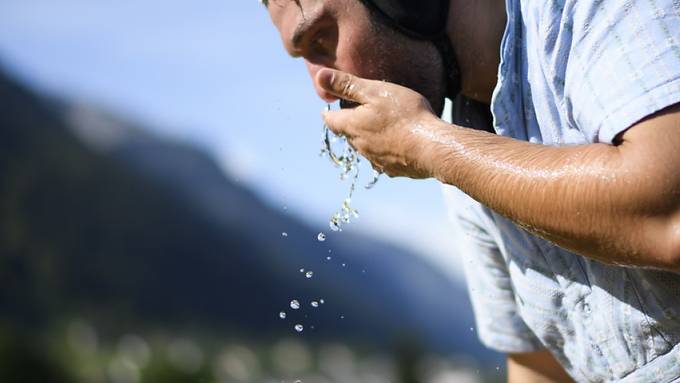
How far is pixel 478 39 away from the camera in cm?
417

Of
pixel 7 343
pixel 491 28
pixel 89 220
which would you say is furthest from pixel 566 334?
pixel 89 220

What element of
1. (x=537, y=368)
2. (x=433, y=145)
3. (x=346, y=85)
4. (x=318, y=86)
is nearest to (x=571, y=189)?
(x=433, y=145)

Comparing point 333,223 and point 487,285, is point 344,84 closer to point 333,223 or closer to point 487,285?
point 333,223

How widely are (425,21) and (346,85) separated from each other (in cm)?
51

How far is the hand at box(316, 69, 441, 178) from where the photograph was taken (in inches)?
147

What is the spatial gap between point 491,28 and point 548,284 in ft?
3.23

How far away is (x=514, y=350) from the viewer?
5.09 m

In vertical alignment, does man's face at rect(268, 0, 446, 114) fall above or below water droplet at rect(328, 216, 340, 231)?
above

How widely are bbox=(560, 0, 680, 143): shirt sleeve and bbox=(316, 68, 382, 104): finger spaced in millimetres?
806

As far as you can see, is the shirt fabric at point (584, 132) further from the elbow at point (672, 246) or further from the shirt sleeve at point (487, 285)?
the elbow at point (672, 246)

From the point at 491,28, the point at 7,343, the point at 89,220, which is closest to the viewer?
the point at 491,28

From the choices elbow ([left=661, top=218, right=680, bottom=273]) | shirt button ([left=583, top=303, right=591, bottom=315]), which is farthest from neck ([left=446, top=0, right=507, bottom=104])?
elbow ([left=661, top=218, right=680, bottom=273])

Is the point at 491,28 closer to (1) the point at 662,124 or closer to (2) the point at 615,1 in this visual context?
(2) the point at 615,1

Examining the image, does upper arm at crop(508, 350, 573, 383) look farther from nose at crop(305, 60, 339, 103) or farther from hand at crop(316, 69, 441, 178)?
nose at crop(305, 60, 339, 103)
